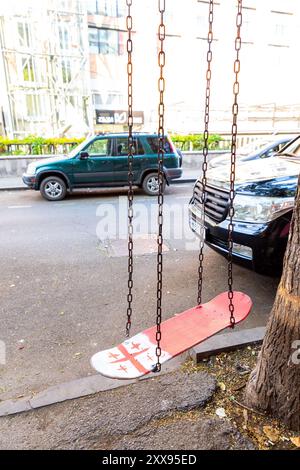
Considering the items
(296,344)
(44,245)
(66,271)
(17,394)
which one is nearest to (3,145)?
(44,245)

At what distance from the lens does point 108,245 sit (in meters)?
6.21

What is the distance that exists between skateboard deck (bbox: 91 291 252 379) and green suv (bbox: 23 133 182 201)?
299 inches

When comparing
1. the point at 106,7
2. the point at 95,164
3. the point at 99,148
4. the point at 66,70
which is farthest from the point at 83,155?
the point at 106,7

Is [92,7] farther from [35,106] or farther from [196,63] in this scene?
[35,106]

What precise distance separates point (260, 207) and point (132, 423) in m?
2.41

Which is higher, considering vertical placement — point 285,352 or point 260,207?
point 260,207

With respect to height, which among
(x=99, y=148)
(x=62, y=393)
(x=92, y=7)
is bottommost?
(x=62, y=393)

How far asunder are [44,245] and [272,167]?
3.94 m

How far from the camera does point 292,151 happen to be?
5.13m

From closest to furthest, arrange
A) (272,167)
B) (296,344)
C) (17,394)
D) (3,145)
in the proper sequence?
(296,344), (17,394), (272,167), (3,145)

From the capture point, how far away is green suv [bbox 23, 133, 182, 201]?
388 inches

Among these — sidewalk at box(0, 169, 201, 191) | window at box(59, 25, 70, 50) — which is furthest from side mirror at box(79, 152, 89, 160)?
window at box(59, 25, 70, 50)

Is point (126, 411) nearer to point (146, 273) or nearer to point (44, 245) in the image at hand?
point (146, 273)

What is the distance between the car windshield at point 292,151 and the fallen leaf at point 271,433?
3.56m
